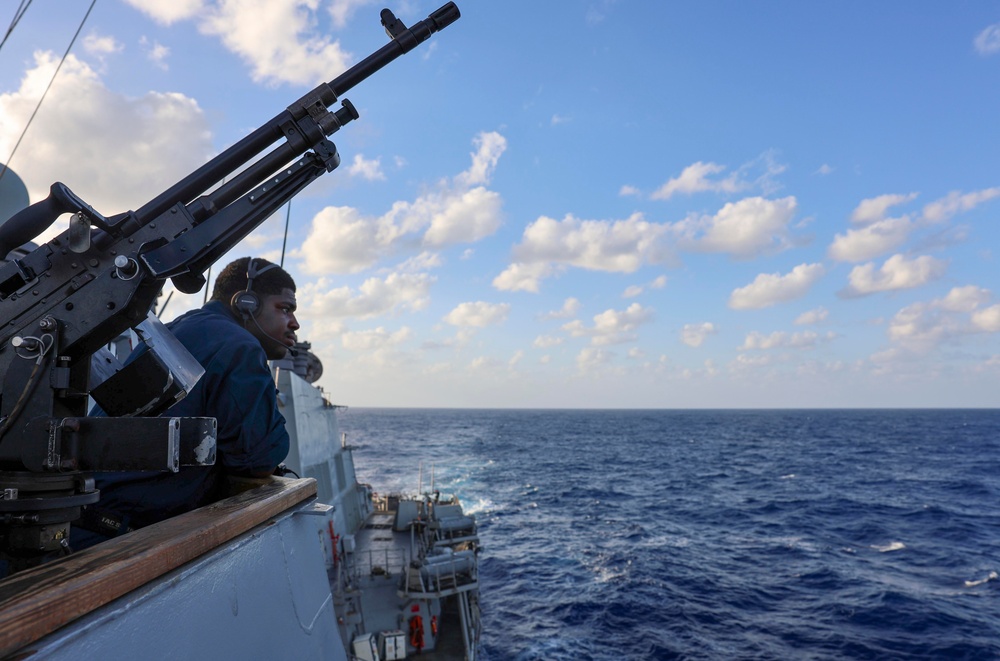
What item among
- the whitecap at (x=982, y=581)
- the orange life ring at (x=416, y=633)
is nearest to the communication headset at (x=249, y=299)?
the orange life ring at (x=416, y=633)

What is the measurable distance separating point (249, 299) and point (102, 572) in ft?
6.99

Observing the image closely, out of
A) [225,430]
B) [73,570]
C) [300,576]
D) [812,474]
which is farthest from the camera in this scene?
[812,474]

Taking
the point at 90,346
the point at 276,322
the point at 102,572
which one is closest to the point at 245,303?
the point at 276,322

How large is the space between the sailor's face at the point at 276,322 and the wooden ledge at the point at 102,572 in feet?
4.80

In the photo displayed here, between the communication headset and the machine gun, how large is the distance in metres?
0.48

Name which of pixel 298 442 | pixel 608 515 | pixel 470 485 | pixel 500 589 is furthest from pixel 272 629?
pixel 470 485

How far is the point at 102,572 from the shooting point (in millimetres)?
1146

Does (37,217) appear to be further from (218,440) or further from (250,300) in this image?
(218,440)

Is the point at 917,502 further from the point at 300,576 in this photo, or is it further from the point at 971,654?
the point at 300,576

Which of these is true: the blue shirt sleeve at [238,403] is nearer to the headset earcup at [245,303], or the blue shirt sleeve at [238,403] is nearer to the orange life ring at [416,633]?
the headset earcup at [245,303]

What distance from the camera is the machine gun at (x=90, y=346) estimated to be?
5.58ft

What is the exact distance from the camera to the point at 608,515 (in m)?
35.5

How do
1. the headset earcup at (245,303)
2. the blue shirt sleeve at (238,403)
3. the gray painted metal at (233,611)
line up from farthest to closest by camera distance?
1. the headset earcup at (245,303)
2. the blue shirt sleeve at (238,403)
3. the gray painted metal at (233,611)

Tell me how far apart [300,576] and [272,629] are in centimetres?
39
